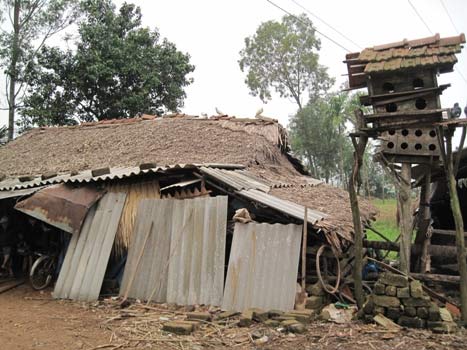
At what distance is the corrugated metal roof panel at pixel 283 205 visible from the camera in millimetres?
6481

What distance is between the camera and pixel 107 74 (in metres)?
18.0

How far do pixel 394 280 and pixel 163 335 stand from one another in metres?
3.04

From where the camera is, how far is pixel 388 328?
543cm

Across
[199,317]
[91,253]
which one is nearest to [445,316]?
[199,317]

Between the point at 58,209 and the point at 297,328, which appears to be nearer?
the point at 297,328

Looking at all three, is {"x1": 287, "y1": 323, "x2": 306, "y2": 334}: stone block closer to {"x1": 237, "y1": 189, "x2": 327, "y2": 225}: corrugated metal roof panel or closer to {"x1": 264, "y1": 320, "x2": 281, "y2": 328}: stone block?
{"x1": 264, "y1": 320, "x2": 281, "y2": 328}: stone block

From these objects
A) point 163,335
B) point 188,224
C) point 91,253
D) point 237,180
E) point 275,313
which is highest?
point 237,180

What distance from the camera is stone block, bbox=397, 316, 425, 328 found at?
547 centimetres

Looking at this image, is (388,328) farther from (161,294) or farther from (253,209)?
(161,294)

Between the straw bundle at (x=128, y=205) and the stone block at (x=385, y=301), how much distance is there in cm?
422

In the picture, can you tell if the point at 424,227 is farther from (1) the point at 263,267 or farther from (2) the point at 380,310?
(1) the point at 263,267

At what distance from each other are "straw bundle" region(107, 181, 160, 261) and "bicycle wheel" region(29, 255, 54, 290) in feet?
5.68

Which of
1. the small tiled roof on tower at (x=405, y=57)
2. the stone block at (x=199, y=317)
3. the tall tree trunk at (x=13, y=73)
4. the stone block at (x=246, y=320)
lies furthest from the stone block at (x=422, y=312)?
the tall tree trunk at (x=13, y=73)

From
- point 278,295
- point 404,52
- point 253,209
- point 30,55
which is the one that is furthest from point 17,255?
point 30,55
